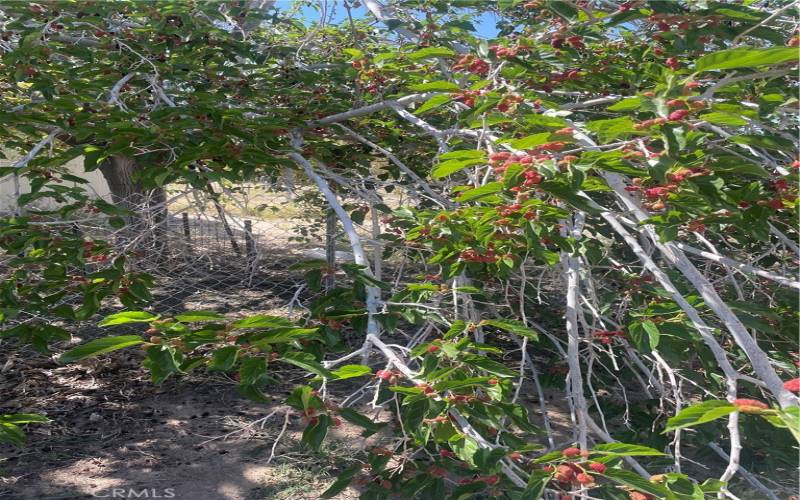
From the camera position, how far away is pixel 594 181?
5.53ft

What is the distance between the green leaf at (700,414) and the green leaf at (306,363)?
24.9 inches

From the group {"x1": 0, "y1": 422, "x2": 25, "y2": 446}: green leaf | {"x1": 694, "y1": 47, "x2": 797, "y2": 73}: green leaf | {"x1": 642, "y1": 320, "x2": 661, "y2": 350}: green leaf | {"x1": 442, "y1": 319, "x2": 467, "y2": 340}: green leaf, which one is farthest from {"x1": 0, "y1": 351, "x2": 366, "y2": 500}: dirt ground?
{"x1": 694, "y1": 47, "x2": 797, "y2": 73}: green leaf

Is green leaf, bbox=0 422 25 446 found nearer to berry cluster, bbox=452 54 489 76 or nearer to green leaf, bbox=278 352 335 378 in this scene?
green leaf, bbox=278 352 335 378

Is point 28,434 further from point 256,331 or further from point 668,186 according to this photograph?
point 668,186

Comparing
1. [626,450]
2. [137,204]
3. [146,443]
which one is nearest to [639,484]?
[626,450]

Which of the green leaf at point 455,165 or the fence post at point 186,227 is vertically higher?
the green leaf at point 455,165

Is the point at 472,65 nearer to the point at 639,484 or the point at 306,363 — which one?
the point at 306,363

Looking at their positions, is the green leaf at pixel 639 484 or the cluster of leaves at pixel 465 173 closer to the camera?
the green leaf at pixel 639 484

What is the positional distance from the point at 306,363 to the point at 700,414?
0.72 metres

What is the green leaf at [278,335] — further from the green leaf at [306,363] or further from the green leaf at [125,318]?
the green leaf at [125,318]

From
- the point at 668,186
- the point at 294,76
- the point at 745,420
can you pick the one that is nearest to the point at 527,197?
the point at 668,186

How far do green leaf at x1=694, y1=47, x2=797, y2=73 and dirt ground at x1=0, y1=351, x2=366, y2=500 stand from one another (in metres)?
1.85

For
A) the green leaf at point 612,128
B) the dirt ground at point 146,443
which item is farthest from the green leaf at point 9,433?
the green leaf at point 612,128

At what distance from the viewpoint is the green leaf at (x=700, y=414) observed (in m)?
1.06
